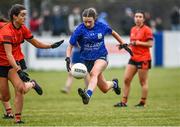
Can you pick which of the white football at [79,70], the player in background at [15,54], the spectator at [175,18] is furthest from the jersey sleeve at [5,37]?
the spectator at [175,18]

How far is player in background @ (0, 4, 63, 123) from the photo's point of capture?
13.4 meters

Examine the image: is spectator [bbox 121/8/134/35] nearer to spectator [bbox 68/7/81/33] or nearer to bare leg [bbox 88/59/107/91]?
spectator [bbox 68/7/81/33]

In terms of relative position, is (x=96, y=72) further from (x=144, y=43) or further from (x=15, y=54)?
(x=144, y=43)

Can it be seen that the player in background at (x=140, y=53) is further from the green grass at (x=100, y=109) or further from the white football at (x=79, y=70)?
the white football at (x=79, y=70)

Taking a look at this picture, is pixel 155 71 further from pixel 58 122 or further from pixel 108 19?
pixel 58 122

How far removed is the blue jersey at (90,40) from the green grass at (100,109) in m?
1.25

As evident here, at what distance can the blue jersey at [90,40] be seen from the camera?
15.2m

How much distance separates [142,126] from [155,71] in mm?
20253

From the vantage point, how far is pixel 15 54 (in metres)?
14.0

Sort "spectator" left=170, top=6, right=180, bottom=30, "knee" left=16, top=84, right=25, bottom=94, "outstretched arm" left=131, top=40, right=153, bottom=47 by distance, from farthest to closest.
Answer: "spectator" left=170, top=6, right=180, bottom=30 → "outstretched arm" left=131, top=40, right=153, bottom=47 → "knee" left=16, top=84, right=25, bottom=94

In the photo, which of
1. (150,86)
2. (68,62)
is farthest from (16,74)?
(150,86)

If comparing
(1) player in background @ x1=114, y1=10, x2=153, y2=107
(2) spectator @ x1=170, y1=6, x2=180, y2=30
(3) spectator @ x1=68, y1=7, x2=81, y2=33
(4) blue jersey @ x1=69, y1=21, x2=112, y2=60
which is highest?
(4) blue jersey @ x1=69, y1=21, x2=112, y2=60

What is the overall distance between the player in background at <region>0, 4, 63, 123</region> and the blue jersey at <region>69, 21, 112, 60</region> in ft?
4.54

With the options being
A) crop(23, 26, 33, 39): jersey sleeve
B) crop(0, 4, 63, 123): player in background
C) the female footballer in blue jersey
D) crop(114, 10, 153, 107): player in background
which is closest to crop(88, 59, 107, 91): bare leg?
the female footballer in blue jersey
